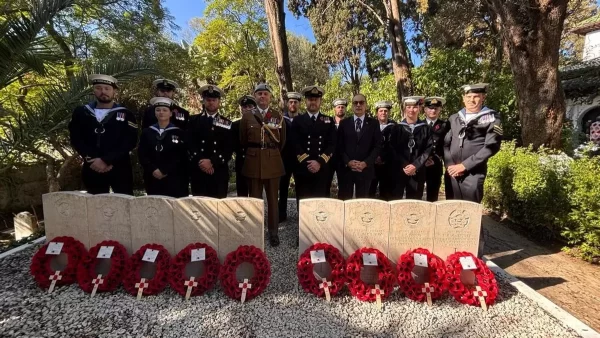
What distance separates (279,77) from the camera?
7.30m

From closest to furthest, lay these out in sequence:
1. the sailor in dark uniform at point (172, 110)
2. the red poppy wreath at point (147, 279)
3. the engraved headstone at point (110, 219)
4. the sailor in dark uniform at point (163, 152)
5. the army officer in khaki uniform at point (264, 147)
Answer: the red poppy wreath at point (147, 279)
the engraved headstone at point (110, 219)
the sailor in dark uniform at point (163, 152)
the army officer in khaki uniform at point (264, 147)
the sailor in dark uniform at point (172, 110)

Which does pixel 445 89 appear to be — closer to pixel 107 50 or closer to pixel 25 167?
pixel 107 50

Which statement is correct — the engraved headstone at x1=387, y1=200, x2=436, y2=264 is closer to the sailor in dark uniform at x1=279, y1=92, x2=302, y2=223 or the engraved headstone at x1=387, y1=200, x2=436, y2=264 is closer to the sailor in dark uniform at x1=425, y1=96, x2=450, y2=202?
the sailor in dark uniform at x1=425, y1=96, x2=450, y2=202

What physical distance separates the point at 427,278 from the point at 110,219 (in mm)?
3074

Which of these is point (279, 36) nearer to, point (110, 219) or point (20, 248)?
point (110, 219)

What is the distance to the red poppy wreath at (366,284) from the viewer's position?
9.70ft

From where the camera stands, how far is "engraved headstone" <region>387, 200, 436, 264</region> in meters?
3.10

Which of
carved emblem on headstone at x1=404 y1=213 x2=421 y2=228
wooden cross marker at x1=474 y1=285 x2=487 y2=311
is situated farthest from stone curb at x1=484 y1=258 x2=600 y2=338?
carved emblem on headstone at x1=404 y1=213 x2=421 y2=228

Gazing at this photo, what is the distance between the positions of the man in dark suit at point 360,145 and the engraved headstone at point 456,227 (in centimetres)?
128

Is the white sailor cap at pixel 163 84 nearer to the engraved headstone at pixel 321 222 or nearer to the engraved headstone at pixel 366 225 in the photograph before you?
the engraved headstone at pixel 321 222

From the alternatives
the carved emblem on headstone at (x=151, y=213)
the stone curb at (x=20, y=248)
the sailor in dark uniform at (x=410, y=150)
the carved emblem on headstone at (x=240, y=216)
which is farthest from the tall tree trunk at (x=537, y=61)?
the stone curb at (x=20, y=248)

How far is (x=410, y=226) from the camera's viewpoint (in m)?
3.14

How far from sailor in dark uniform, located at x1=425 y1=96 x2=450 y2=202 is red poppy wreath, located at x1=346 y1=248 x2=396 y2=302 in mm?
1990

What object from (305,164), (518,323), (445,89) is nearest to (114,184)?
(305,164)
